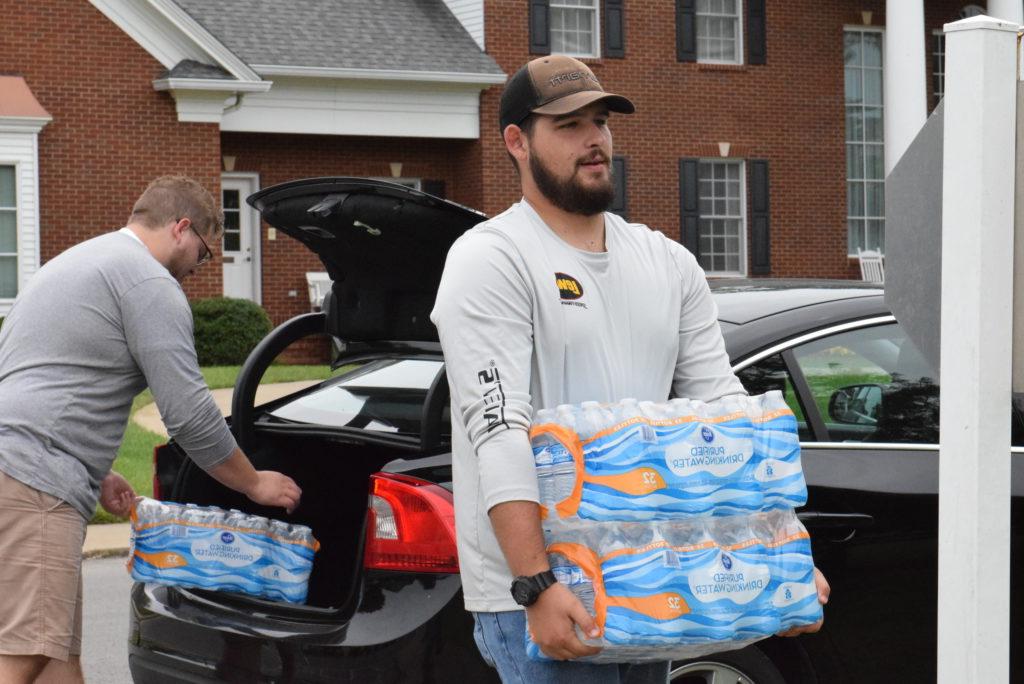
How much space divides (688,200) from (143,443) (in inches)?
547

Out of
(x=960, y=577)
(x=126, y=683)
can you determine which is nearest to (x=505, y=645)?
(x=960, y=577)

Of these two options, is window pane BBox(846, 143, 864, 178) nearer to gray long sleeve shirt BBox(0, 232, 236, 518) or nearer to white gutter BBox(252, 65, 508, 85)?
white gutter BBox(252, 65, 508, 85)

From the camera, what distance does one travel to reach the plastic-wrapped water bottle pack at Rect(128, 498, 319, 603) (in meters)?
4.18

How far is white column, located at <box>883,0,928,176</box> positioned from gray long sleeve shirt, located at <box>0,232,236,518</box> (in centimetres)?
1995

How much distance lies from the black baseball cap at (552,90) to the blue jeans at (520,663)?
991mm

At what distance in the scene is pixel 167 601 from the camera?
428cm

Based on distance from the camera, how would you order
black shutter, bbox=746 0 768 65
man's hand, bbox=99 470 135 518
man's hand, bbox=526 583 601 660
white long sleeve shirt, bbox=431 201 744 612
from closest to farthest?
man's hand, bbox=526 583 601 660 → white long sleeve shirt, bbox=431 201 744 612 → man's hand, bbox=99 470 135 518 → black shutter, bbox=746 0 768 65

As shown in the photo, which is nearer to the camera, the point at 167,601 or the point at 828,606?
the point at 828,606

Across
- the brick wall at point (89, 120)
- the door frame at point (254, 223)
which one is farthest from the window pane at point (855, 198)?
the brick wall at point (89, 120)

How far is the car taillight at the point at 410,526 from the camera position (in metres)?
3.61

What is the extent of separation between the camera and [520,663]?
2773 millimetres

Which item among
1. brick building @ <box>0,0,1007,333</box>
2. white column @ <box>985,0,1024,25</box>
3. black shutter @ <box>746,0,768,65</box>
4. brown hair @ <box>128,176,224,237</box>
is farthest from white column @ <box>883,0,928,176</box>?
brown hair @ <box>128,176,224,237</box>

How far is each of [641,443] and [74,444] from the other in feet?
6.52

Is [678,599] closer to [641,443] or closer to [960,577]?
[641,443]
